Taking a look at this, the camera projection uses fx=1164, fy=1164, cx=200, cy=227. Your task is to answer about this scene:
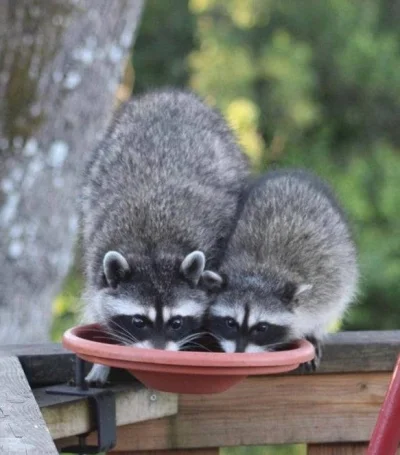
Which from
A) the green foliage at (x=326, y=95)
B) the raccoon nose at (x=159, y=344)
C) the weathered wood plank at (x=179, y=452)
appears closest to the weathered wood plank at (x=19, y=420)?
the weathered wood plank at (x=179, y=452)

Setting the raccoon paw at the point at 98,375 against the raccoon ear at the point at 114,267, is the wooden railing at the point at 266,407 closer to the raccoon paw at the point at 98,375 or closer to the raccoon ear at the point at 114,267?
the raccoon paw at the point at 98,375

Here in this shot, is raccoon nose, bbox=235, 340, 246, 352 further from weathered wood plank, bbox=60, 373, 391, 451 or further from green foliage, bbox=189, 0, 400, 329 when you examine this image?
green foliage, bbox=189, 0, 400, 329

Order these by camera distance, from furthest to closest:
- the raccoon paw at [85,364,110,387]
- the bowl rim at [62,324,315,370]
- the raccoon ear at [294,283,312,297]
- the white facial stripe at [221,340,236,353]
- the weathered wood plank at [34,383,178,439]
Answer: the raccoon ear at [294,283,312,297] < the white facial stripe at [221,340,236,353] < the raccoon paw at [85,364,110,387] < the weathered wood plank at [34,383,178,439] < the bowl rim at [62,324,315,370]

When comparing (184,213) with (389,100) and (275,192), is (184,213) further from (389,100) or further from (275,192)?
(389,100)

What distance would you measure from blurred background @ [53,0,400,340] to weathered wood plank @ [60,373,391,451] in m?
6.02

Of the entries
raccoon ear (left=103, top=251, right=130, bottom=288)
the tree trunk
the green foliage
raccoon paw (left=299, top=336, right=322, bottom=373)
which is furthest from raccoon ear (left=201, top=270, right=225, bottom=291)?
the green foliage

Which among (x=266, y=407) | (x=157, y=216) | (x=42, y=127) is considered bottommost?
(x=266, y=407)

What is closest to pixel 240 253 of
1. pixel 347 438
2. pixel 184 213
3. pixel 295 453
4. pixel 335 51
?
pixel 184 213

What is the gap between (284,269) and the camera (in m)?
3.41

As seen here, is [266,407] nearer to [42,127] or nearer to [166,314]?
[166,314]

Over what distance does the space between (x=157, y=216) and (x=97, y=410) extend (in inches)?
34.2

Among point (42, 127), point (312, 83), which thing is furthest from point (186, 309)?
point (312, 83)

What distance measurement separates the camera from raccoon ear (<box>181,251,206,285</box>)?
10.3 ft

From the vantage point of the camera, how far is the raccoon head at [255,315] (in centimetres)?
315
